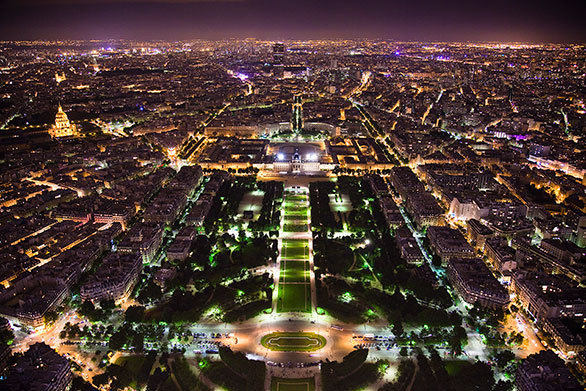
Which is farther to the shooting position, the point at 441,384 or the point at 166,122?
the point at 166,122

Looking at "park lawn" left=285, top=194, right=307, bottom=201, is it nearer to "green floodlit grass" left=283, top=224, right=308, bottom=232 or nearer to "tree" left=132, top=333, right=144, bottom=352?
"green floodlit grass" left=283, top=224, right=308, bottom=232

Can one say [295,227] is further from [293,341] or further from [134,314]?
[134,314]

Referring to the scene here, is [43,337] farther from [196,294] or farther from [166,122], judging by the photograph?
[166,122]

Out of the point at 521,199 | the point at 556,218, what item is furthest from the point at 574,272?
the point at 521,199

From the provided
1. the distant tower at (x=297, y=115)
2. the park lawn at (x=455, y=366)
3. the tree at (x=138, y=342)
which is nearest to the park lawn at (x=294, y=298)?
the tree at (x=138, y=342)

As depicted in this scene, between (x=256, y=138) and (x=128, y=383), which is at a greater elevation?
(x=256, y=138)

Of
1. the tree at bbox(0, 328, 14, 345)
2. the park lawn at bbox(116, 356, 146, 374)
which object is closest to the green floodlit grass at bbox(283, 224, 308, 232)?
the park lawn at bbox(116, 356, 146, 374)

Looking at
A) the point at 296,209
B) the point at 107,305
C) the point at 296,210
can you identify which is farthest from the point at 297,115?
the point at 107,305
